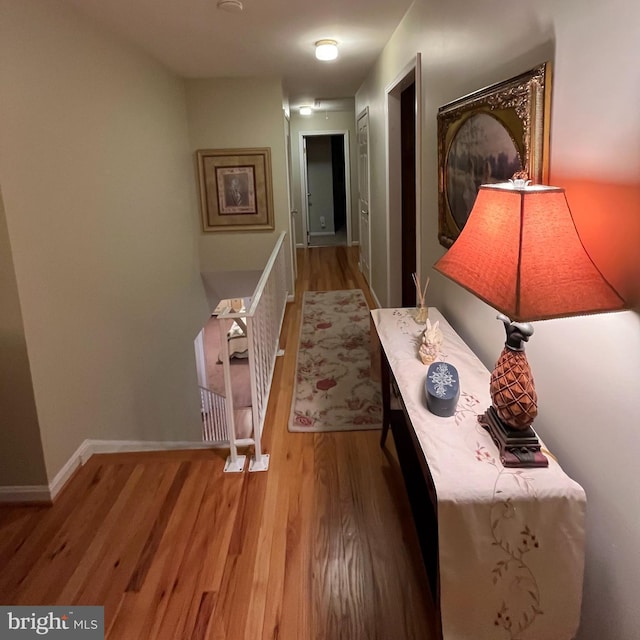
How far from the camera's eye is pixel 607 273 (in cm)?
124

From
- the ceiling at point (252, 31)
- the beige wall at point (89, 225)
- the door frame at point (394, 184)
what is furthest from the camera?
the door frame at point (394, 184)

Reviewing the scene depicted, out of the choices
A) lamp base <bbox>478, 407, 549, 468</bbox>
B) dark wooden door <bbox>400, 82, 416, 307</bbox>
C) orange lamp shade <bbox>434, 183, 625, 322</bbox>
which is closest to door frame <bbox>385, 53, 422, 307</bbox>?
dark wooden door <bbox>400, 82, 416, 307</bbox>

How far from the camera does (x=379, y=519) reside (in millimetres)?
2102

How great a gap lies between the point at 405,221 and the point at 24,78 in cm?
290

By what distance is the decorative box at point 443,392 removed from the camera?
5.29 feet

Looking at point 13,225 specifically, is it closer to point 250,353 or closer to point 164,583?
point 250,353

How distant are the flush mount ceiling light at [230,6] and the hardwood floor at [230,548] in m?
2.36

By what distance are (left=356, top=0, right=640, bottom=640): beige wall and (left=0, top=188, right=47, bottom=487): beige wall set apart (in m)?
1.98

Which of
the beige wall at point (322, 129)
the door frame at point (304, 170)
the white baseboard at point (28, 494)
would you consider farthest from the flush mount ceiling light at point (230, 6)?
the door frame at point (304, 170)

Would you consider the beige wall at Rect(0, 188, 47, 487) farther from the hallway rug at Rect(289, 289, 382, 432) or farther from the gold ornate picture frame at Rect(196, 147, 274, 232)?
the gold ornate picture frame at Rect(196, 147, 274, 232)

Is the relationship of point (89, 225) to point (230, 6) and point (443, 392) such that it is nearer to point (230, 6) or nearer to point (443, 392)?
point (230, 6)

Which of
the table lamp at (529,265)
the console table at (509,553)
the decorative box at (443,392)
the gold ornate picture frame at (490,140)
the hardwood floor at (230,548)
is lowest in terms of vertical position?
the hardwood floor at (230,548)

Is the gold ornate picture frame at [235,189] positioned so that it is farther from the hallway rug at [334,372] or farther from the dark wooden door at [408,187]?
the dark wooden door at [408,187]

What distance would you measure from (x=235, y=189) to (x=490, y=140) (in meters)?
4.01
